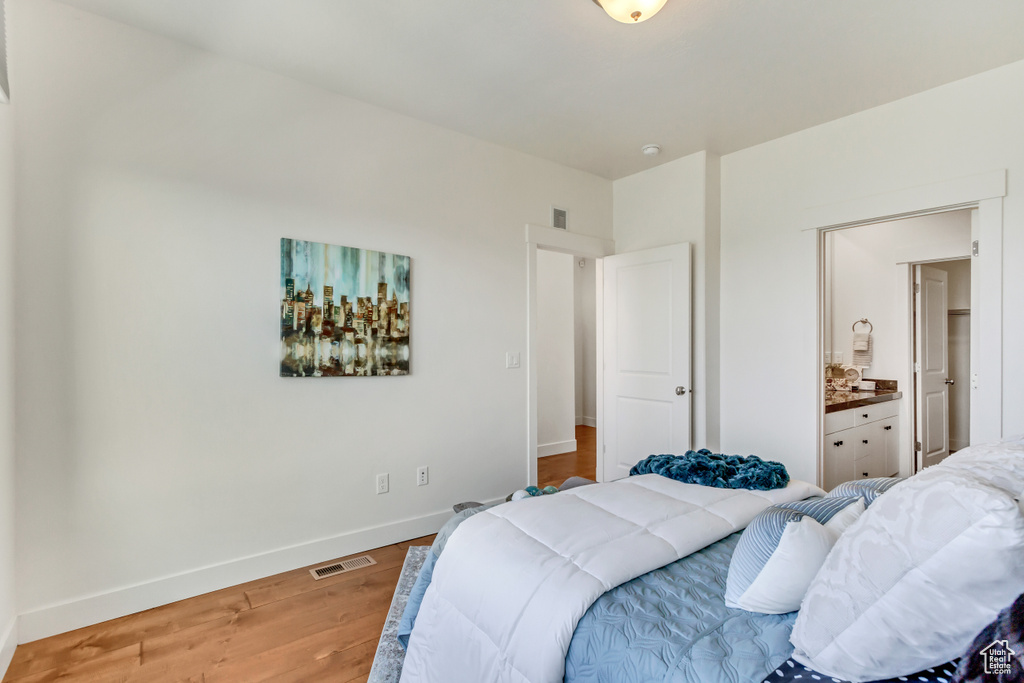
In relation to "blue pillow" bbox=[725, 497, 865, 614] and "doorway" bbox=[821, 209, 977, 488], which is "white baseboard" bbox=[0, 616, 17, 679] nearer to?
"blue pillow" bbox=[725, 497, 865, 614]

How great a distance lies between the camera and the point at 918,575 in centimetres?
82

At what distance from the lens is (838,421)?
11.8ft

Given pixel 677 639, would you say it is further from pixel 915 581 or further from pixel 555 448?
pixel 555 448

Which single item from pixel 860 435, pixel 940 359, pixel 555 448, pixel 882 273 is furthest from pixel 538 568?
pixel 940 359

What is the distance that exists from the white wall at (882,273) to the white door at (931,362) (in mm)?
136

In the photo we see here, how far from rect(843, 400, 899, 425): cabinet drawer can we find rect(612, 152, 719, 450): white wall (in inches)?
42.1

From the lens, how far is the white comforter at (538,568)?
4.08ft

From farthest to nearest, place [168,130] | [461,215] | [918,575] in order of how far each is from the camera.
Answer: [461,215] < [168,130] < [918,575]

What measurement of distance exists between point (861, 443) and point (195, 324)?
Answer: 14.5 feet

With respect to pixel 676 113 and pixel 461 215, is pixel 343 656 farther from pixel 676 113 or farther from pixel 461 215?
pixel 676 113

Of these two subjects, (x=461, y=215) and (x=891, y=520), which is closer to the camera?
(x=891, y=520)

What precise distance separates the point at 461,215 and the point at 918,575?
3006 millimetres

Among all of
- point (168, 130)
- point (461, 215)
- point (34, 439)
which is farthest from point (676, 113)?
point (34, 439)

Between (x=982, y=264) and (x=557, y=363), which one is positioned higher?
(x=982, y=264)
